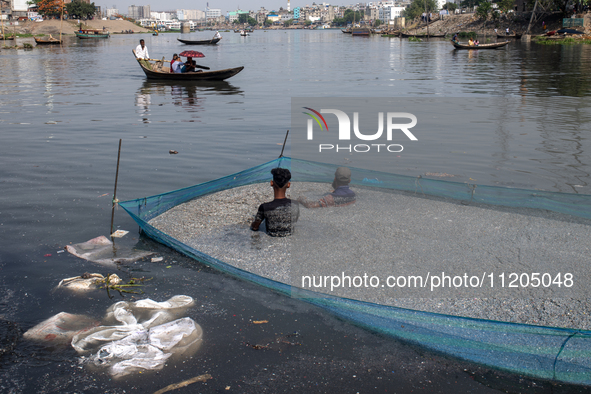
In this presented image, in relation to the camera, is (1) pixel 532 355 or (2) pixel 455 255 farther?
(2) pixel 455 255

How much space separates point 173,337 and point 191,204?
335 centimetres

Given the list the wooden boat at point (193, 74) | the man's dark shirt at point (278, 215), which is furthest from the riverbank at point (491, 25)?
the man's dark shirt at point (278, 215)

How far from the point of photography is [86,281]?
5184 millimetres

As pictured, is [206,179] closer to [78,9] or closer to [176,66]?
[176,66]

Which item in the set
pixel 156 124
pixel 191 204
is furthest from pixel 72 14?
Result: pixel 191 204

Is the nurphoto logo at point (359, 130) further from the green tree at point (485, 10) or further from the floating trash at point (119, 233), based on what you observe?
the green tree at point (485, 10)

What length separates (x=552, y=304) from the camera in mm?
4555

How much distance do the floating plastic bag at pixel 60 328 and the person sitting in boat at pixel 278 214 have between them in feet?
7.64

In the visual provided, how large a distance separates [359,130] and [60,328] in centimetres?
1097

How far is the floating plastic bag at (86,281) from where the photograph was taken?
5.11 m

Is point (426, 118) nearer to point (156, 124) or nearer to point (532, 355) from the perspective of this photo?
point (156, 124)

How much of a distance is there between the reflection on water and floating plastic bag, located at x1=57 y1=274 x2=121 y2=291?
414 inches

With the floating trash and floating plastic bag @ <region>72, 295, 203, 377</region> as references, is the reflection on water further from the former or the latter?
floating plastic bag @ <region>72, 295, 203, 377</region>

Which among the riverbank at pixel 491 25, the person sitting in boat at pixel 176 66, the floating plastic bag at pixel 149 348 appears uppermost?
the riverbank at pixel 491 25
